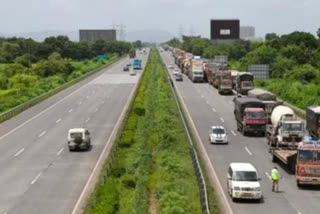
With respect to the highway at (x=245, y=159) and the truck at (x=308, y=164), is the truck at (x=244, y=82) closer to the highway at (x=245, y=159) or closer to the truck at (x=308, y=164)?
the highway at (x=245, y=159)

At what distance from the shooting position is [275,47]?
134750 mm

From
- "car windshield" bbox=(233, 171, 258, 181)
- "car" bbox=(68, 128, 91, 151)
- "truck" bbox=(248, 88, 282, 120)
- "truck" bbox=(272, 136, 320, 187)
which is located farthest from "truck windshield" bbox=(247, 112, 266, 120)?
"car windshield" bbox=(233, 171, 258, 181)

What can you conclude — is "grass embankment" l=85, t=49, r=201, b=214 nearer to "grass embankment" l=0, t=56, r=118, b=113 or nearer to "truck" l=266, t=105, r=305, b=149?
"truck" l=266, t=105, r=305, b=149

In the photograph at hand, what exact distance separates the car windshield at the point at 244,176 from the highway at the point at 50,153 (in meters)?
8.30

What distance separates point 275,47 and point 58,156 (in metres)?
97.8

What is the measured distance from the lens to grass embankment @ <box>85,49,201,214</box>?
2845cm

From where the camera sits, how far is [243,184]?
31078 millimetres

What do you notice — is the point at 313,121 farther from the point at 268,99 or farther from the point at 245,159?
the point at 268,99

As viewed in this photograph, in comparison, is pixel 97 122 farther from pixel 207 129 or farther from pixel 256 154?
pixel 256 154

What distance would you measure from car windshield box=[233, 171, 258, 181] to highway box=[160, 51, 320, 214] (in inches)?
45.1

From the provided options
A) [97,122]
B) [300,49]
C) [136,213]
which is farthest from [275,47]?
[136,213]

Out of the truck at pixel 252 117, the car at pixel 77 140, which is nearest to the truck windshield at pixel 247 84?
the truck at pixel 252 117

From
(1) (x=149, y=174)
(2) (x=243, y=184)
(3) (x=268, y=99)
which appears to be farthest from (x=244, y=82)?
(2) (x=243, y=184)

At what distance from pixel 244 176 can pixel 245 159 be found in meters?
10.2
